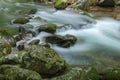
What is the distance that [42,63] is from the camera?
5848 millimetres

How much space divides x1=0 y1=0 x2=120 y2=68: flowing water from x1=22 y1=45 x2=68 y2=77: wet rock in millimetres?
3093

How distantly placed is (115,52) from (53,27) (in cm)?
364

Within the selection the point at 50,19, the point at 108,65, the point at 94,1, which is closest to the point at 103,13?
the point at 94,1

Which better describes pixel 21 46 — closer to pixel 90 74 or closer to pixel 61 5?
pixel 90 74

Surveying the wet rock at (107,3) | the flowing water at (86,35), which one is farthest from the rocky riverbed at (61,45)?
the wet rock at (107,3)

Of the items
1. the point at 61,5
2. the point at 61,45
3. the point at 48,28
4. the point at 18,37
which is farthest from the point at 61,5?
the point at 61,45

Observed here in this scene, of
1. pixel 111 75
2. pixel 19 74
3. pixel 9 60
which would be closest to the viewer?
pixel 19 74

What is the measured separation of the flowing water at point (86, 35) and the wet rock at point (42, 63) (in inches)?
122

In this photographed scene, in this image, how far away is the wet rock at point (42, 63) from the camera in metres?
5.84

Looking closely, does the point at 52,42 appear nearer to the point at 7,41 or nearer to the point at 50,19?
the point at 7,41

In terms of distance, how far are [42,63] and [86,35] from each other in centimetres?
748

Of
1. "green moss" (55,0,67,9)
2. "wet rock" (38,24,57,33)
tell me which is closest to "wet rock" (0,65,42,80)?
"wet rock" (38,24,57,33)

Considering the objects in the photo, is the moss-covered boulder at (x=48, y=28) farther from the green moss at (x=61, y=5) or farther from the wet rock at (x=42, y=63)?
the green moss at (x=61, y=5)

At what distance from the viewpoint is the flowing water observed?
9.53 metres
